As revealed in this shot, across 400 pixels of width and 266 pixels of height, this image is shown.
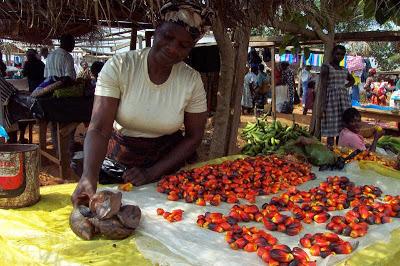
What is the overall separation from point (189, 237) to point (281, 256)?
442mm

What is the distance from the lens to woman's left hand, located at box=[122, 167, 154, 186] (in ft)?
7.95

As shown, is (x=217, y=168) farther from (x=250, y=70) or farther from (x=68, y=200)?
(x=250, y=70)

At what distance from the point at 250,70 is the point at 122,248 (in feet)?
43.2

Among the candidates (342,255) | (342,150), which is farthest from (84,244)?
(342,150)

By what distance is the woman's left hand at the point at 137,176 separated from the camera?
2422mm

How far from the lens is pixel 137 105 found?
8.02 feet

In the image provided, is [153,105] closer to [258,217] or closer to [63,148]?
[258,217]

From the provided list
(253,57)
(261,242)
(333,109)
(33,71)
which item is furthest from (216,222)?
(253,57)

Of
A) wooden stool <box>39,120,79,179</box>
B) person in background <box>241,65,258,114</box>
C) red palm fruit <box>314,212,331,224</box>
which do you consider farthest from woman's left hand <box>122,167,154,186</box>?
person in background <box>241,65,258,114</box>

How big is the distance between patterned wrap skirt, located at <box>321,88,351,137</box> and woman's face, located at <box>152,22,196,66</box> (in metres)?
4.82

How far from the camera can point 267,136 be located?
15.4 feet

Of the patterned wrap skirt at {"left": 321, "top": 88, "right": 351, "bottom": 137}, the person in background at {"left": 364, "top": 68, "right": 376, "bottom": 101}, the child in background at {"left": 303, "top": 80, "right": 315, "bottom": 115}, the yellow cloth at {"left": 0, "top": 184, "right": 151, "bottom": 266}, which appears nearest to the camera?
the yellow cloth at {"left": 0, "top": 184, "right": 151, "bottom": 266}

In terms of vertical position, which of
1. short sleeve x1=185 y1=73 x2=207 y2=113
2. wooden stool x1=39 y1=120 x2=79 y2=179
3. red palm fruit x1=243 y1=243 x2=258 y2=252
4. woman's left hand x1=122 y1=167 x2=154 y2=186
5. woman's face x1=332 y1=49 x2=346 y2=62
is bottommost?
wooden stool x1=39 y1=120 x2=79 y2=179

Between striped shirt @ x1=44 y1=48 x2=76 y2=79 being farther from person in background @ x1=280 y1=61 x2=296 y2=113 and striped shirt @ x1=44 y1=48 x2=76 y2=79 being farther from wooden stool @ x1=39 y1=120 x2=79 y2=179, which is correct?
person in background @ x1=280 y1=61 x2=296 y2=113
